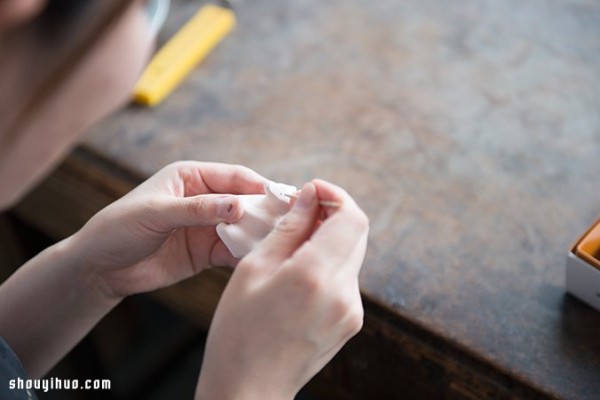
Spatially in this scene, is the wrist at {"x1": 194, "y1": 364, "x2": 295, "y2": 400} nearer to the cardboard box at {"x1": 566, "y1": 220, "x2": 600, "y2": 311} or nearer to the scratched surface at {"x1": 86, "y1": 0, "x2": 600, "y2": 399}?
the scratched surface at {"x1": 86, "y1": 0, "x2": 600, "y2": 399}

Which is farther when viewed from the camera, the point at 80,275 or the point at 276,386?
the point at 80,275

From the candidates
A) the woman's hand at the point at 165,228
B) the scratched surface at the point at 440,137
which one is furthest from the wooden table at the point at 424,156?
the woman's hand at the point at 165,228

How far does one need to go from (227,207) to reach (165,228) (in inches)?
3.1

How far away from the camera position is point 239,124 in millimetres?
1107

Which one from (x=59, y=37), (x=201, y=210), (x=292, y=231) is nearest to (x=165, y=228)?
(x=201, y=210)

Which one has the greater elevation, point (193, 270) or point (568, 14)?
point (568, 14)

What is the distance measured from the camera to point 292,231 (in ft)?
2.41

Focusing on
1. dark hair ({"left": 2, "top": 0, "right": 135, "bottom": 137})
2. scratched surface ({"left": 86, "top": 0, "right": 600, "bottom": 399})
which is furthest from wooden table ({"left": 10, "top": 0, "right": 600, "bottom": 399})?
dark hair ({"left": 2, "top": 0, "right": 135, "bottom": 137})

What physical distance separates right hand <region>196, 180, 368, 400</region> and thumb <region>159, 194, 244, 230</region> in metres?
0.07

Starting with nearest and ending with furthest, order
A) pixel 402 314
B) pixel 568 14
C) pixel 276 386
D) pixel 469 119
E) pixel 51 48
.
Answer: pixel 51 48 < pixel 276 386 < pixel 402 314 < pixel 469 119 < pixel 568 14

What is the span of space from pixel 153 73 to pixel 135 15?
22.6 inches

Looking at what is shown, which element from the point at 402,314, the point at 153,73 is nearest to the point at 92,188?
the point at 153,73

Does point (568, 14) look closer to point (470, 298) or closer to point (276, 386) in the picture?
point (470, 298)

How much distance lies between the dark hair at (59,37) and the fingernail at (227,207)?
0.26m
